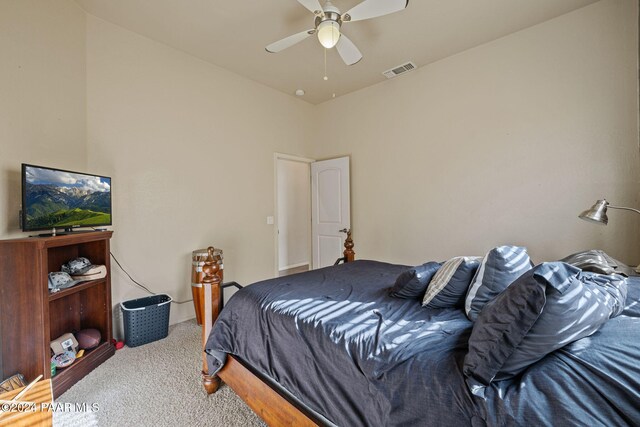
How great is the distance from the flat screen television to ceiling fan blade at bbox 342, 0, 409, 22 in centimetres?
237

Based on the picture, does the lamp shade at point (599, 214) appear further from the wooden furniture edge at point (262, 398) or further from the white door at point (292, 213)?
the white door at point (292, 213)

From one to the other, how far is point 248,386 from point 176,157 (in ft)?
8.19

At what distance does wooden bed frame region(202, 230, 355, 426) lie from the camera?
129 cm

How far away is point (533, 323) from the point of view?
803mm

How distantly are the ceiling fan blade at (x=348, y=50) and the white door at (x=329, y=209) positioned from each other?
177cm

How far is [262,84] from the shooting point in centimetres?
391

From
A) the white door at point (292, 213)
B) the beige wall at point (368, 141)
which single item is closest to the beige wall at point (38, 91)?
the beige wall at point (368, 141)

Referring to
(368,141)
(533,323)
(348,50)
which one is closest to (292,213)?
(368,141)

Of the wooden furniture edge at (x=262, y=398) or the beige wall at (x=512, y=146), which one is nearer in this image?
the wooden furniture edge at (x=262, y=398)

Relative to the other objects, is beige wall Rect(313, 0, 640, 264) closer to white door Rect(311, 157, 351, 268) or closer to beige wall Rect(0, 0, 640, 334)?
beige wall Rect(0, 0, 640, 334)

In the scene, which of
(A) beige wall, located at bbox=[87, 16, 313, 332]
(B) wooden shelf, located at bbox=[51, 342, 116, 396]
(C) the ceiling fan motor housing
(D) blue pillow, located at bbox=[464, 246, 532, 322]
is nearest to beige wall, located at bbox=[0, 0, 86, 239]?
(A) beige wall, located at bbox=[87, 16, 313, 332]

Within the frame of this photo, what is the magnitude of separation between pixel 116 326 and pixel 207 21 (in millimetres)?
2987

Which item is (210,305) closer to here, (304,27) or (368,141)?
(304,27)

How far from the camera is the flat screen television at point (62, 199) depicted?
1807 mm
